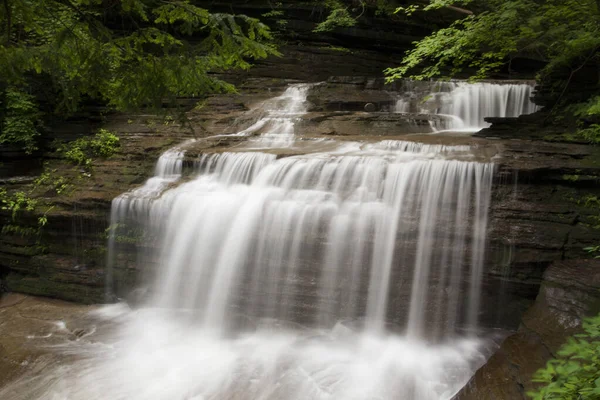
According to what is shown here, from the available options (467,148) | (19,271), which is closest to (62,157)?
(19,271)

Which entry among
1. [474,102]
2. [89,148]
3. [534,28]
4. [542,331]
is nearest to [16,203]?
[89,148]

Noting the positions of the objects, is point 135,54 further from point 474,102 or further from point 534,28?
point 474,102

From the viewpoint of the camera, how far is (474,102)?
453 inches

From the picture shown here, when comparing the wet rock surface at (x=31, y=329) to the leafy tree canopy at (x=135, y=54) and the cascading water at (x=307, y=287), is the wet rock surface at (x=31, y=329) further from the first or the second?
the leafy tree canopy at (x=135, y=54)

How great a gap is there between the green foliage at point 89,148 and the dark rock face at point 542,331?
9.02 m

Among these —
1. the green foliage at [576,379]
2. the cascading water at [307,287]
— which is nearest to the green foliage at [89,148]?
the cascading water at [307,287]

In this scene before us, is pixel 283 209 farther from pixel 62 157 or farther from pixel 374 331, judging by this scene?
pixel 62 157

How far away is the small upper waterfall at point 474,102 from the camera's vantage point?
37.2 feet

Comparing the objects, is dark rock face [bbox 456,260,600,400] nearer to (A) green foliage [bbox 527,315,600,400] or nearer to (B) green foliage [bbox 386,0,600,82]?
(A) green foliage [bbox 527,315,600,400]

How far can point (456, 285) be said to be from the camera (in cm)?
619

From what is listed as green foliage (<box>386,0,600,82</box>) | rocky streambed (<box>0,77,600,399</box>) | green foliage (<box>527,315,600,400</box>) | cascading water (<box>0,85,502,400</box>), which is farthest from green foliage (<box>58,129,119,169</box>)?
green foliage (<box>527,315,600,400</box>)

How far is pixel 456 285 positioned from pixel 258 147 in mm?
5540

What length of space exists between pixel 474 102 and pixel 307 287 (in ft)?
25.1

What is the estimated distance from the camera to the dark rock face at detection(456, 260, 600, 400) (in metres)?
4.70
